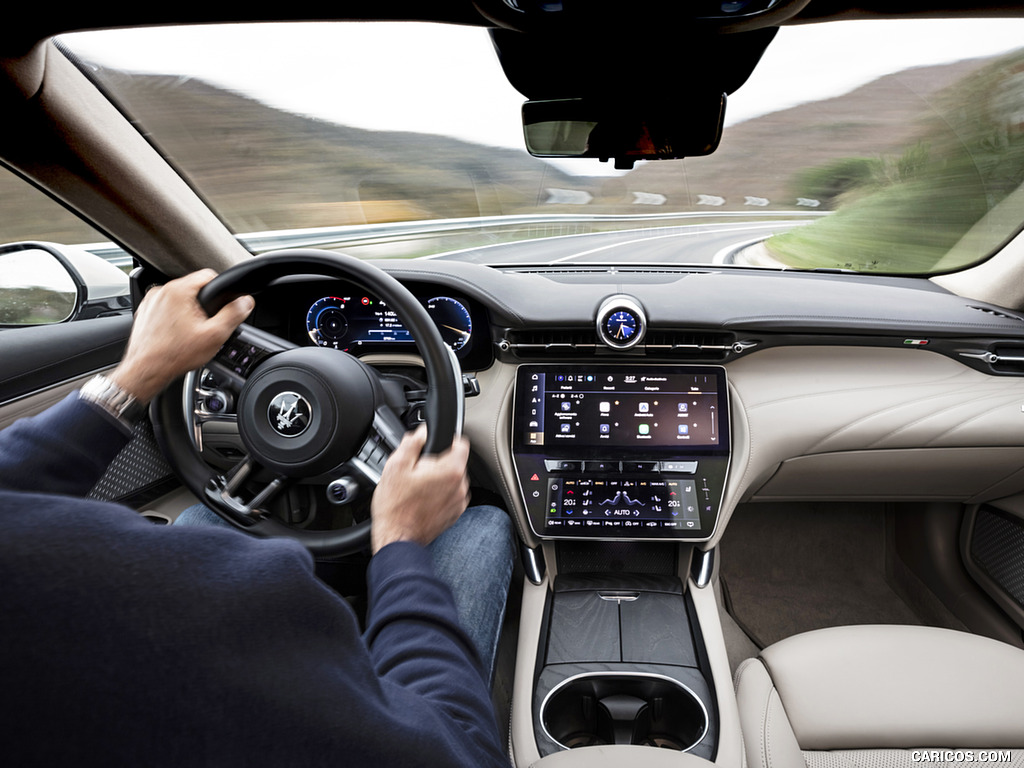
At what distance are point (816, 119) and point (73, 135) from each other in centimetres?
235

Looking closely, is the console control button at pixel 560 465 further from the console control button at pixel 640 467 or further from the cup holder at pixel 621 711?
the cup holder at pixel 621 711

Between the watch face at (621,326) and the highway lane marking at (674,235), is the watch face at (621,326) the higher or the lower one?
the lower one

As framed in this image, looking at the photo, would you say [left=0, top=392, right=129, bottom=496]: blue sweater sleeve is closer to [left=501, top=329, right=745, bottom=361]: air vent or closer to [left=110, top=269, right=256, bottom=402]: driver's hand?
[left=110, top=269, right=256, bottom=402]: driver's hand

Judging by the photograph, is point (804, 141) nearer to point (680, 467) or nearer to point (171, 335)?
point (680, 467)

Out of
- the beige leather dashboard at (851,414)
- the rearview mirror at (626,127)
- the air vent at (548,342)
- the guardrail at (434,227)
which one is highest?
the rearview mirror at (626,127)

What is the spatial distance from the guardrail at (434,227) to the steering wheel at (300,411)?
33.9 inches

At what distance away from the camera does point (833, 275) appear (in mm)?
2680

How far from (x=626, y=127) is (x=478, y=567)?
50.6 inches

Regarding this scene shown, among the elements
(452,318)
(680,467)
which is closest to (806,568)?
(680,467)

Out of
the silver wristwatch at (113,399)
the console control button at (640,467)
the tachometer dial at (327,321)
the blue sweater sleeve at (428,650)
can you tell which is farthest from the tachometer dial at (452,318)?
the blue sweater sleeve at (428,650)

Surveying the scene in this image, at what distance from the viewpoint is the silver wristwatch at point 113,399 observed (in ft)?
4.16

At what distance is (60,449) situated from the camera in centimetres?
117
